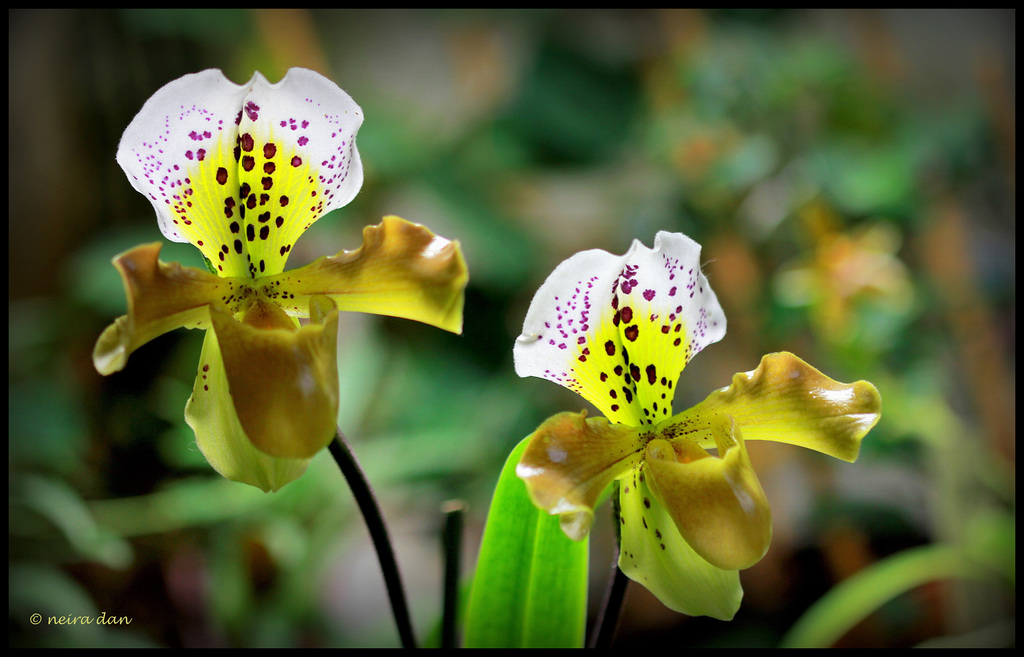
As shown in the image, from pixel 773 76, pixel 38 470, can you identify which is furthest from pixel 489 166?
pixel 38 470

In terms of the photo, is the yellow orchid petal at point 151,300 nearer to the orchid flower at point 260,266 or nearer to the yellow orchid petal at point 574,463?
the orchid flower at point 260,266

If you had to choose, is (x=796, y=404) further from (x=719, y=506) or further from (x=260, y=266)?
(x=260, y=266)

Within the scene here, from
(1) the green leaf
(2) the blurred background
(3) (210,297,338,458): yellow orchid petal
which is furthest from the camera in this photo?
(2) the blurred background

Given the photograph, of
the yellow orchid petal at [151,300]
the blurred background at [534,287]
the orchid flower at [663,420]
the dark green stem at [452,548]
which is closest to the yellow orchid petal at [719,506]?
the orchid flower at [663,420]

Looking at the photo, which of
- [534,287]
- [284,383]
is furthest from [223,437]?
[534,287]

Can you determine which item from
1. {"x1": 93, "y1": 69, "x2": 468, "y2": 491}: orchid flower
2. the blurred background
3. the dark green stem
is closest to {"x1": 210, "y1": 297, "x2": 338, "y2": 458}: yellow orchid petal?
{"x1": 93, "y1": 69, "x2": 468, "y2": 491}: orchid flower

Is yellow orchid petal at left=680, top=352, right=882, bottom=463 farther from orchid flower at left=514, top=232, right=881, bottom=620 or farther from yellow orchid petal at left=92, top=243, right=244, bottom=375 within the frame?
yellow orchid petal at left=92, top=243, right=244, bottom=375

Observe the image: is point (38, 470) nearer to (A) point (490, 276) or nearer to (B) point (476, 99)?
(A) point (490, 276)
